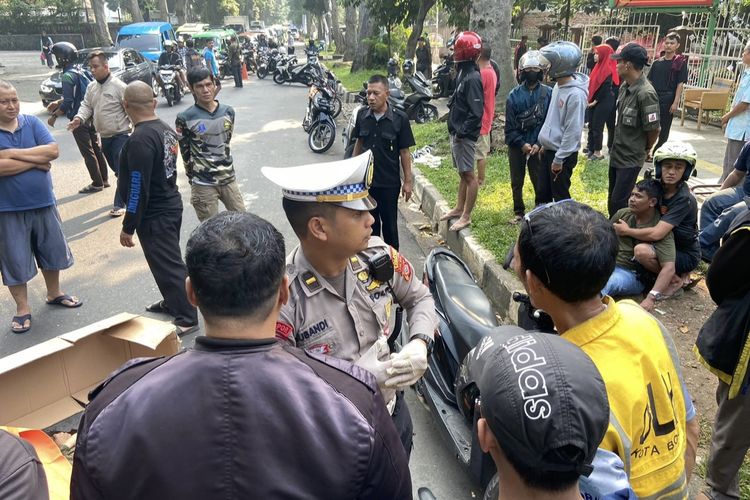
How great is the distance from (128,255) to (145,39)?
1511 cm

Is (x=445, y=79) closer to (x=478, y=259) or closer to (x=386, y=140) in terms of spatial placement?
(x=386, y=140)

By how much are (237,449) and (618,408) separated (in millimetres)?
904

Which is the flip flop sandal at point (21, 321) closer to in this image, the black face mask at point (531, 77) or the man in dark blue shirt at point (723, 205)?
the black face mask at point (531, 77)

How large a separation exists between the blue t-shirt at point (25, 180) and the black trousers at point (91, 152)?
2677 millimetres

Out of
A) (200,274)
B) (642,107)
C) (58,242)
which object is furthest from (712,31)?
(200,274)

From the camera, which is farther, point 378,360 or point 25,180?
point 25,180

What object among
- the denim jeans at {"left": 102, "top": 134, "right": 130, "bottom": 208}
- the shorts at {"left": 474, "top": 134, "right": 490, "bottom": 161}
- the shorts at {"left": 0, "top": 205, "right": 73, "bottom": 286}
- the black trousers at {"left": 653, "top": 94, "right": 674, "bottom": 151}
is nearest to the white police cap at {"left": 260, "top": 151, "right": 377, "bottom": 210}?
the shorts at {"left": 0, "top": 205, "right": 73, "bottom": 286}

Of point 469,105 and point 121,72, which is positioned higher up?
point 121,72

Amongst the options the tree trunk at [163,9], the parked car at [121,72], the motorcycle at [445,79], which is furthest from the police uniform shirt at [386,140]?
the tree trunk at [163,9]

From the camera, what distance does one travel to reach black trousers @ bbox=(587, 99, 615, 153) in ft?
25.2

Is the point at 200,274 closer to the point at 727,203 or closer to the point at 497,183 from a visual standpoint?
the point at 727,203

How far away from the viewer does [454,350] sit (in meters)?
2.98

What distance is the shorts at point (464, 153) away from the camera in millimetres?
5391

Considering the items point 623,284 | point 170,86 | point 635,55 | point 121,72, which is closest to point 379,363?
point 623,284
